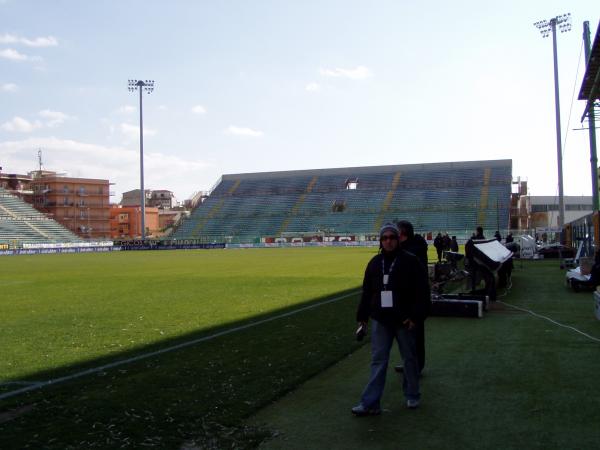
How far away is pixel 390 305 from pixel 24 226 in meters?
76.4

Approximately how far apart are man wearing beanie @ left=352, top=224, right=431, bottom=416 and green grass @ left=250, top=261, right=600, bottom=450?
331mm

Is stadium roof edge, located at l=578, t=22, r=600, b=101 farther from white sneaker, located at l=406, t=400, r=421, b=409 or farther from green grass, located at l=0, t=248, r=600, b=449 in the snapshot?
white sneaker, located at l=406, t=400, r=421, b=409

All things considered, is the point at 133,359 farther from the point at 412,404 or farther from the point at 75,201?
the point at 75,201

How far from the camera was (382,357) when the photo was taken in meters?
5.38

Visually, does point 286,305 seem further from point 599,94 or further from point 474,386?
point 599,94

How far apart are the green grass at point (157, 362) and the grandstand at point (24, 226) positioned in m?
58.8

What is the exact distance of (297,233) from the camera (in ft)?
256

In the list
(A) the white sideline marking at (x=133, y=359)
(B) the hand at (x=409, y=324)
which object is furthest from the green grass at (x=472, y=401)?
(A) the white sideline marking at (x=133, y=359)

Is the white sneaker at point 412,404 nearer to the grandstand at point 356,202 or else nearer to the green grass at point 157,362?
the green grass at point 157,362

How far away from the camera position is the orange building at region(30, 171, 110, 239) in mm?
91688

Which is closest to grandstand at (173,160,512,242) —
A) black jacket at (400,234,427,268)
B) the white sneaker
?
black jacket at (400,234,427,268)

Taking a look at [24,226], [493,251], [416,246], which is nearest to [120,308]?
[416,246]

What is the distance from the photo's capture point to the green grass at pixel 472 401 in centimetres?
479

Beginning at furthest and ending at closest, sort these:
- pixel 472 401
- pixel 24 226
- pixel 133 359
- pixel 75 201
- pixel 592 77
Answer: pixel 75 201
pixel 24 226
pixel 592 77
pixel 133 359
pixel 472 401
